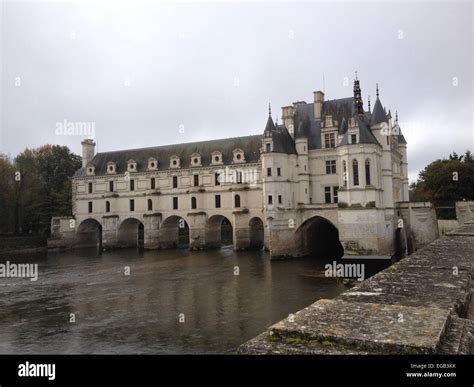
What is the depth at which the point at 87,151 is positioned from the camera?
2338 inches

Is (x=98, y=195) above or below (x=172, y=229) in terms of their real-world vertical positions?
above

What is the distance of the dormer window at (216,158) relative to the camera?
48.4 metres

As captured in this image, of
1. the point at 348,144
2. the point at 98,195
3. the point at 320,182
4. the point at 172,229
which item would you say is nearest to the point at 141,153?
the point at 98,195

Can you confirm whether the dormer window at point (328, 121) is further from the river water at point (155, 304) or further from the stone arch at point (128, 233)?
the stone arch at point (128, 233)

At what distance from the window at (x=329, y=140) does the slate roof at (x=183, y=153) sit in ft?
32.7

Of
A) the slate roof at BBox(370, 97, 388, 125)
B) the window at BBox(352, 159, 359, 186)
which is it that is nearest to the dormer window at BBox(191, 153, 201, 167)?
the window at BBox(352, 159, 359, 186)

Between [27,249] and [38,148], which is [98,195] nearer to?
[27,249]

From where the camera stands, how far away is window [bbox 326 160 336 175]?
126ft

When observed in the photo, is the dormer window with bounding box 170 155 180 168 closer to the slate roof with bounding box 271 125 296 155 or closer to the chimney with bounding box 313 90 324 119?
the slate roof with bounding box 271 125 296 155

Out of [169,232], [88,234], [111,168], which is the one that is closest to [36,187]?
[88,234]

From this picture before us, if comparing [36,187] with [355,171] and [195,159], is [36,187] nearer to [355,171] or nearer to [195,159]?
[195,159]

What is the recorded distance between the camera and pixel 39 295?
22.8 m

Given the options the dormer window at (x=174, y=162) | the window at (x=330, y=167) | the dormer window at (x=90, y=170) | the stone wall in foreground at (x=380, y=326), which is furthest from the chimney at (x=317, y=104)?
the stone wall in foreground at (x=380, y=326)
